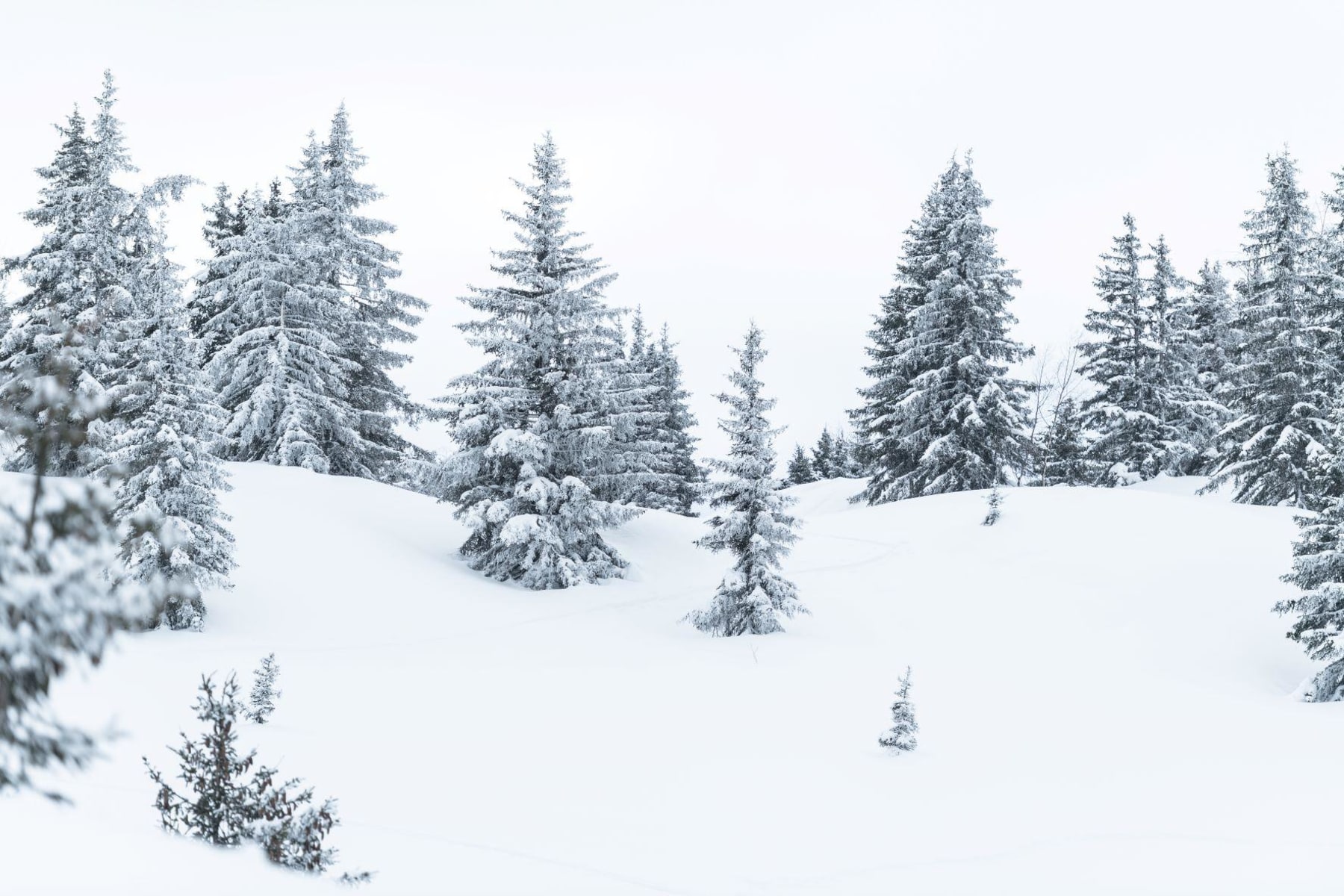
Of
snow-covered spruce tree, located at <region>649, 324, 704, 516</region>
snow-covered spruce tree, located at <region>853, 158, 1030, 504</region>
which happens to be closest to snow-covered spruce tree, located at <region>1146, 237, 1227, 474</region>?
snow-covered spruce tree, located at <region>853, 158, 1030, 504</region>

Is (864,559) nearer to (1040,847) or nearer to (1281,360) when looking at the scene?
(1040,847)

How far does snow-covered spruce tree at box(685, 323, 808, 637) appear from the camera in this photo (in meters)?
15.9

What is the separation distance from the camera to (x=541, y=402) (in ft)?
64.8

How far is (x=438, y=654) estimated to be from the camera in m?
13.3

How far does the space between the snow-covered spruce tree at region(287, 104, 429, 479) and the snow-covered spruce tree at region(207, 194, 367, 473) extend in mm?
462

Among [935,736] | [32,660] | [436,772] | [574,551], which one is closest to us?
[32,660]

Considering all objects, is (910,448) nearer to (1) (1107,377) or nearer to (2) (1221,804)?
(1) (1107,377)

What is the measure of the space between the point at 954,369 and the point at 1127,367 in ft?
25.7

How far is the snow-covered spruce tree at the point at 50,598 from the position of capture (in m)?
2.22

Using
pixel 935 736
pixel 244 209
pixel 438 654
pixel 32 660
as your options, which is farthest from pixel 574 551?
pixel 244 209

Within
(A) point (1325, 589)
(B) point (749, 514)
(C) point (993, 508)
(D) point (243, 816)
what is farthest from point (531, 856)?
(C) point (993, 508)

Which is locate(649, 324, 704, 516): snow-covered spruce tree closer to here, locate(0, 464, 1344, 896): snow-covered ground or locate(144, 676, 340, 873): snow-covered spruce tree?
locate(0, 464, 1344, 896): snow-covered ground

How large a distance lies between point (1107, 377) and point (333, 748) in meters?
31.1

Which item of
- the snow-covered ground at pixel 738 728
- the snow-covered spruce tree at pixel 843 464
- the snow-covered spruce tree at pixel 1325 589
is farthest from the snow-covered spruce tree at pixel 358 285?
the snow-covered spruce tree at pixel 843 464
